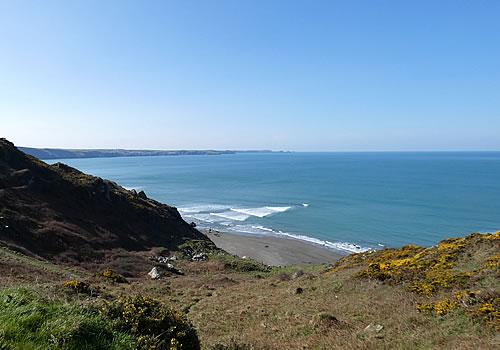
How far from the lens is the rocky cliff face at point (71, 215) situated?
39.1 m

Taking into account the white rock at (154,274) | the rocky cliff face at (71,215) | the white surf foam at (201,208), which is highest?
the rocky cliff face at (71,215)

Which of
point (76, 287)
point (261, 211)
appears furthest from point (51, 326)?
point (261, 211)

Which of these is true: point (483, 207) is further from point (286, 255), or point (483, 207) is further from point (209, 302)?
point (209, 302)

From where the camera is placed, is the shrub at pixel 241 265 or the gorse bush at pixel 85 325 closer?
the gorse bush at pixel 85 325

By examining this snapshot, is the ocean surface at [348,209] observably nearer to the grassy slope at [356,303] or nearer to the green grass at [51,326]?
the grassy slope at [356,303]

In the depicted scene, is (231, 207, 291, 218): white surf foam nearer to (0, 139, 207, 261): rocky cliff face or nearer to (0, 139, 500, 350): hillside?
(0, 139, 207, 261): rocky cliff face

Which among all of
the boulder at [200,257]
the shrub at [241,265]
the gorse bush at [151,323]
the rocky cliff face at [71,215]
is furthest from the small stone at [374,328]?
the boulder at [200,257]

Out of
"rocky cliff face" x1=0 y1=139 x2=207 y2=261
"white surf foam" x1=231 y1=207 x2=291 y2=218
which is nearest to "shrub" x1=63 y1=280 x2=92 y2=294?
"rocky cliff face" x1=0 y1=139 x2=207 y2=261

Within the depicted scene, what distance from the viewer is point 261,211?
10494 cm

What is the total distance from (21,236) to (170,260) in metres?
15.3

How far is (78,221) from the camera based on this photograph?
47.4m

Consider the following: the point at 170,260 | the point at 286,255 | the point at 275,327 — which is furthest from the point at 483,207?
the point at 275,327

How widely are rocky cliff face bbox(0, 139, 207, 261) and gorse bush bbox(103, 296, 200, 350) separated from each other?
30.2 metres

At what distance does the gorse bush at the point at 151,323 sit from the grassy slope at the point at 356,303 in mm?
693
